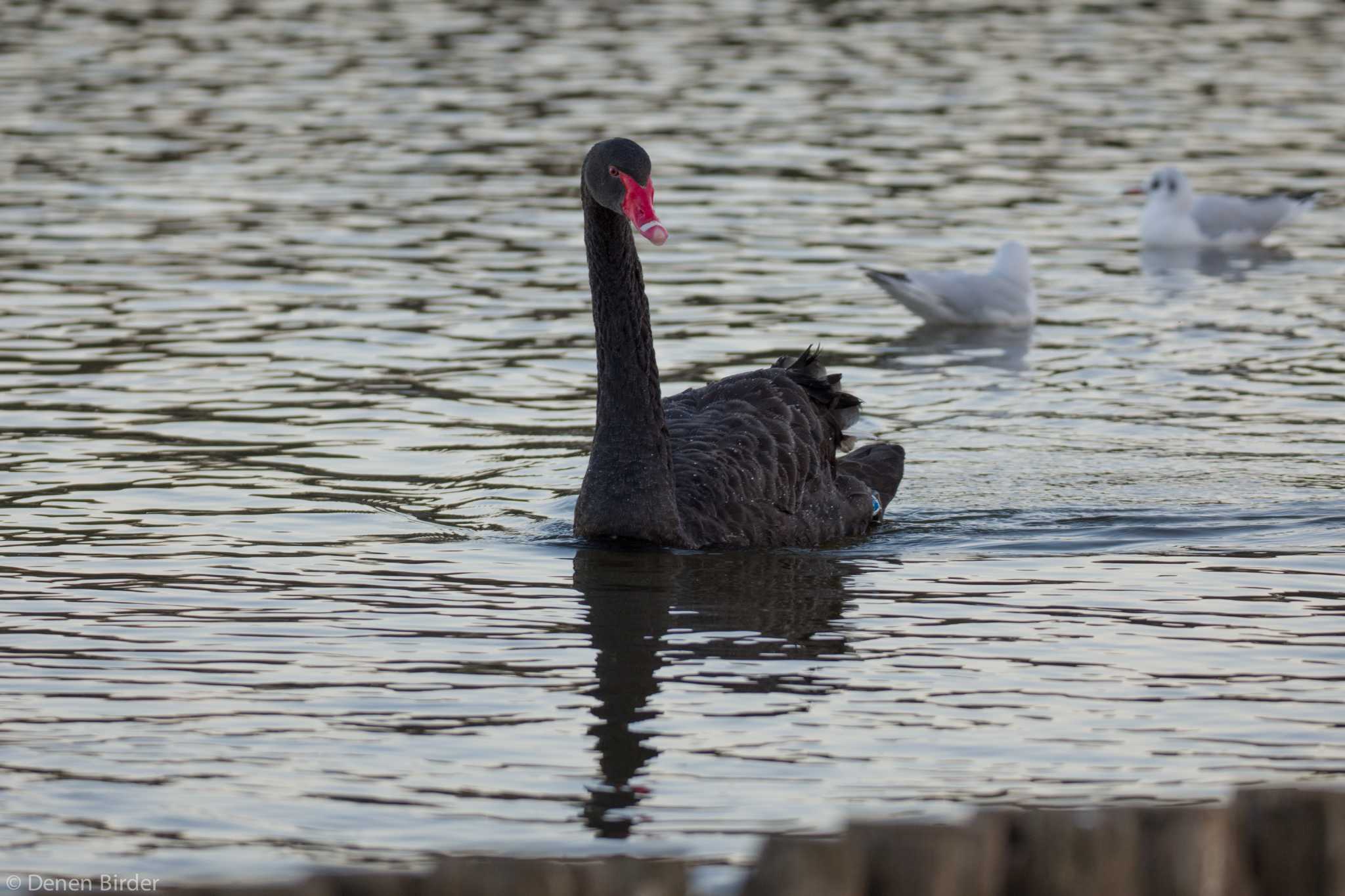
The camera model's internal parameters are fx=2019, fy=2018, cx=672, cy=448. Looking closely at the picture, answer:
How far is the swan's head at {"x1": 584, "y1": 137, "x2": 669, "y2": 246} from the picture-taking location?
349 inches

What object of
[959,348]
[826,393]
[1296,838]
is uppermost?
[1296,838]

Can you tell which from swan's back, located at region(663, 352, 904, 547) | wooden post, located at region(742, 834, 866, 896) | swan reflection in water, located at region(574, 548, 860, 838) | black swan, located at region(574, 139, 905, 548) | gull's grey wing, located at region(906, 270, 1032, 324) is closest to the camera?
wooden post, located at region(742, 834, 866, 896)

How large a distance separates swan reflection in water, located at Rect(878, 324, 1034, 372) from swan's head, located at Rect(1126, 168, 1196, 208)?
355 centimetres

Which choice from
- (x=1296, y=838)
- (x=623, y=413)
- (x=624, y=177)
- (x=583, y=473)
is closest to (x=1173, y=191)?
(x=583, y=473)

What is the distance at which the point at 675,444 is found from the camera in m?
9.63

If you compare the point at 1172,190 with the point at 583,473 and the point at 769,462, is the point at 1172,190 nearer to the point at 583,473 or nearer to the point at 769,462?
the point at 583,473

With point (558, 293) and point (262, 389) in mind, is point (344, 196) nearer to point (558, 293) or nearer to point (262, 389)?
point (558, 293)

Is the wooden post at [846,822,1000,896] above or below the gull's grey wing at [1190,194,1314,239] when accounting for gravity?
above

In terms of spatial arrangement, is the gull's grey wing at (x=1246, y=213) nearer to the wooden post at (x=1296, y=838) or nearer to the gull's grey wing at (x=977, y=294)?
the gull's grey wing at (x=977, y=294)

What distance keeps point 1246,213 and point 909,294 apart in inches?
185

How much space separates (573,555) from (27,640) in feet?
8.39

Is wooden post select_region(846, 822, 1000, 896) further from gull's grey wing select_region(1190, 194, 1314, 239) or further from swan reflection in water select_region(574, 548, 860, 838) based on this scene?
gull's grey wing select_region(1190, 194, 1314, 239)

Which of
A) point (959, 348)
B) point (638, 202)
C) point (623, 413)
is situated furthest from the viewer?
point (959, 348)

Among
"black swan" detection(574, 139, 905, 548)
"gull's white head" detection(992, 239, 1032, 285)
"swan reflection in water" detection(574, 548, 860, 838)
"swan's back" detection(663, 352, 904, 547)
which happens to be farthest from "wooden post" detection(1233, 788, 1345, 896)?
"gull's white head" detection(992, 239, 1032, 285)
